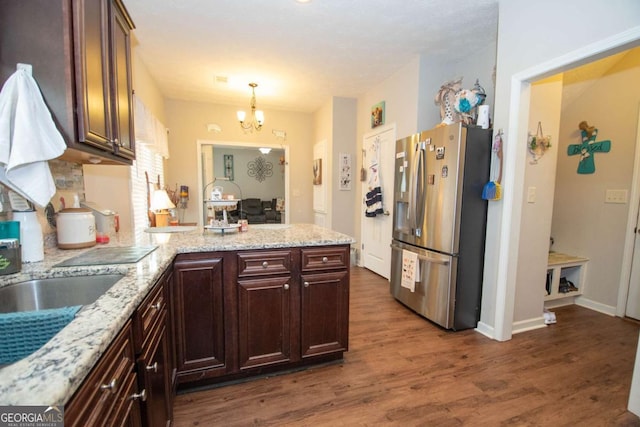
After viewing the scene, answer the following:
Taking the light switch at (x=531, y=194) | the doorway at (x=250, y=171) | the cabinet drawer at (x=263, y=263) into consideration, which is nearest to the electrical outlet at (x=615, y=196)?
the light switch at (x=531, y=194)

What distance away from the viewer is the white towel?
3.43 ft

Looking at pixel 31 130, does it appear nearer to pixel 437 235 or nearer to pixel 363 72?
pixel 437 235

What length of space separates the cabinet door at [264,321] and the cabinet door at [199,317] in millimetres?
126

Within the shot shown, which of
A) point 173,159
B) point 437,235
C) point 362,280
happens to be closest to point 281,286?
point 437,235

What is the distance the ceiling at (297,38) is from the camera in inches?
92.9

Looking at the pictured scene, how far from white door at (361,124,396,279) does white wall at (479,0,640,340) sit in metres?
1.48

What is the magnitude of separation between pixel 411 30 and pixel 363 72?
3.35 feet

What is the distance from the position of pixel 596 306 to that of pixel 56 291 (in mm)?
4435

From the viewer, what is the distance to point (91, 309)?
0.81m

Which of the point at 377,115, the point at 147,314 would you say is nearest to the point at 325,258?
the point at 147,314

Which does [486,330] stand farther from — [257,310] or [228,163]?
[228,163]

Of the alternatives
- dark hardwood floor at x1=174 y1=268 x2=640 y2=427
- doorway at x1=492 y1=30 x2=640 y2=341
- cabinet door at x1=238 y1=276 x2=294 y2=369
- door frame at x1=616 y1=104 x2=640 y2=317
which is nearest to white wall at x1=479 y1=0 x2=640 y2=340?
doorway at x1=492 y1=30 x2=640 y2=341

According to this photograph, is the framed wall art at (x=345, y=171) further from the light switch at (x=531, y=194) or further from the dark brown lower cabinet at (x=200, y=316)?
the dark brown lower cabinet at (x=200, y=316)

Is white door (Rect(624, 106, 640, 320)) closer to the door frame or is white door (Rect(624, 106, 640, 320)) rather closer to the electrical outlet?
the door frame
